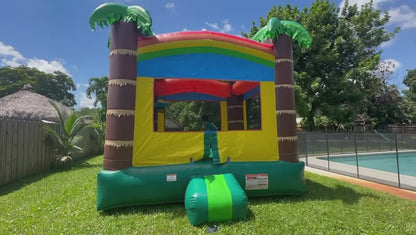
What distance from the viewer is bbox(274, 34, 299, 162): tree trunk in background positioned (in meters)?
4.77

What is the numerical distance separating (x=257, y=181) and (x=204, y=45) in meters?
2.95

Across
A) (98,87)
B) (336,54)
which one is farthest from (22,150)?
(98,87)

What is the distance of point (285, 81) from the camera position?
4.88 metres

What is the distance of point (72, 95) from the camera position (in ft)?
155

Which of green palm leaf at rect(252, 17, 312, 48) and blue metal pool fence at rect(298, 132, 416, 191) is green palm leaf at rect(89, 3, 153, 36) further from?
blue metal pool fence at rect(298, 132, 416, 191)

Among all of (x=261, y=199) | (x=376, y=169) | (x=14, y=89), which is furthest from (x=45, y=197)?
(x=14, y=89)

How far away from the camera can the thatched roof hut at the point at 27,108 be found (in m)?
11.4

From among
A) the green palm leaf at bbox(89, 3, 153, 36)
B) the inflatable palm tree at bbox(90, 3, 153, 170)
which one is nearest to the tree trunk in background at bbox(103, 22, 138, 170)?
the inflatable palm tree at bbox(90, 3, 153, 170)

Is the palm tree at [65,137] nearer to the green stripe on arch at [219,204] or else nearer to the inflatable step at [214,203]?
the inflatable step at [214,203]

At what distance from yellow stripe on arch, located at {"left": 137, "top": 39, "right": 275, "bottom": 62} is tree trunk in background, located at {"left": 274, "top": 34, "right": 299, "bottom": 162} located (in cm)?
27

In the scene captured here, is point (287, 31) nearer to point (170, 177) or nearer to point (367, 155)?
point (170, 177)

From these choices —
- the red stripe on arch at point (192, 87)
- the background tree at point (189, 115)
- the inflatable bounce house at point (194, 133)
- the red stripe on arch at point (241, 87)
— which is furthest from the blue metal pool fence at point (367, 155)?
the background tree at point (189, 115)

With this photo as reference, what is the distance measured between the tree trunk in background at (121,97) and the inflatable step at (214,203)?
4.54 feet

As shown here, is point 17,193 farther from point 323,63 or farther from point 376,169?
point 323,63
